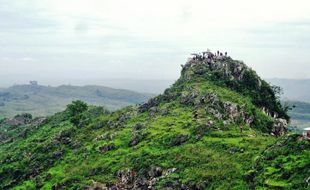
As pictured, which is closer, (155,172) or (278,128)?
(155,172)

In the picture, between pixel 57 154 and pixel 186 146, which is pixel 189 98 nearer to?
pixel 186 146

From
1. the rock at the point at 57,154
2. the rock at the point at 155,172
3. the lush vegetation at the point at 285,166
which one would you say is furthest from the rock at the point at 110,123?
the lush vegetation at the point at 285,166

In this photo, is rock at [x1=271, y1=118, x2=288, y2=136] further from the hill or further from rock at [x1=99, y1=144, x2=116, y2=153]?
rock at [x1=99, y1=144, x2=116, y2=153]

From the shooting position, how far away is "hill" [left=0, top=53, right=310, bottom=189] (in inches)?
2537

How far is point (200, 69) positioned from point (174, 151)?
5200 cm

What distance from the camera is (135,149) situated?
87.6 m

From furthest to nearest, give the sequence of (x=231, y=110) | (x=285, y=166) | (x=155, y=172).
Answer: (x=231, y=110), (x=155, y=172), (x=285, y=166)

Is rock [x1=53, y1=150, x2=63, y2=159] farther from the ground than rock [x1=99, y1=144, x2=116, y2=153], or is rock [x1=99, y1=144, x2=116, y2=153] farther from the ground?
rock [x1=99, y1=144, x2=116, y2=153]

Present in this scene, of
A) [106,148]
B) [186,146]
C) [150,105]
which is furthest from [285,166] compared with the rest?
[150,105]

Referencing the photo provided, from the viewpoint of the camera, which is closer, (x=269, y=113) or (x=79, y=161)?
(x=79, y=161)

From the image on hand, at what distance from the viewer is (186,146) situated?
80.6m

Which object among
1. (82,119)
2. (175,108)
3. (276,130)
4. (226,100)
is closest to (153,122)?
(175,108)

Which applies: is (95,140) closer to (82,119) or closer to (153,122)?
(153,122)

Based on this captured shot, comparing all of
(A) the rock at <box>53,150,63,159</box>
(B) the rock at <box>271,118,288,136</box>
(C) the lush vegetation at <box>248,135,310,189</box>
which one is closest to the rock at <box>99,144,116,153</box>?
(A) the rock at <box>53,150,63,159</box>
